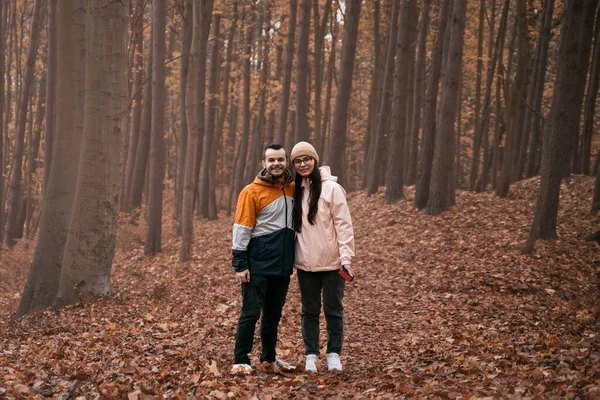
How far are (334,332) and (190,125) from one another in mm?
8297

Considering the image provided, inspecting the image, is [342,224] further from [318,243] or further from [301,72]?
[301,72]

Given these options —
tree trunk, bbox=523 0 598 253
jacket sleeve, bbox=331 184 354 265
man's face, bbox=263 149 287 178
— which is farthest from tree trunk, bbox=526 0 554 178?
man's face, bbox=263 149 287 178

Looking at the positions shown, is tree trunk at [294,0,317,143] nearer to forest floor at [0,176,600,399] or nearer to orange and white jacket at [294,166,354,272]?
forest floor at [0,176,600,399]

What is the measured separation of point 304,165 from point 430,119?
470 inches

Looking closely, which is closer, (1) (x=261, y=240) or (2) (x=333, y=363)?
(1) (x=261, y=240)

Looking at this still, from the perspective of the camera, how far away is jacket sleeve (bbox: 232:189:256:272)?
512 centimetres

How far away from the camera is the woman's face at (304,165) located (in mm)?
5285

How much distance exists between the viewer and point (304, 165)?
5.29 m

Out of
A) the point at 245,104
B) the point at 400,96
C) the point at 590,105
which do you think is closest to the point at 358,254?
the point at 400,96

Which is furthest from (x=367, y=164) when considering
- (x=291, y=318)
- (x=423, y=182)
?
(x=291, y=318)

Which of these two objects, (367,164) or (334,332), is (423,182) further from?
(334,332)

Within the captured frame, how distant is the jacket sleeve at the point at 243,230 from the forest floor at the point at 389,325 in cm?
105

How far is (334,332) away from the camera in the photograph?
5.46 meters

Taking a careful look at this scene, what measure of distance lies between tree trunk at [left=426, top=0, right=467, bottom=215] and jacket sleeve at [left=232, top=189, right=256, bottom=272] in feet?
35.2
